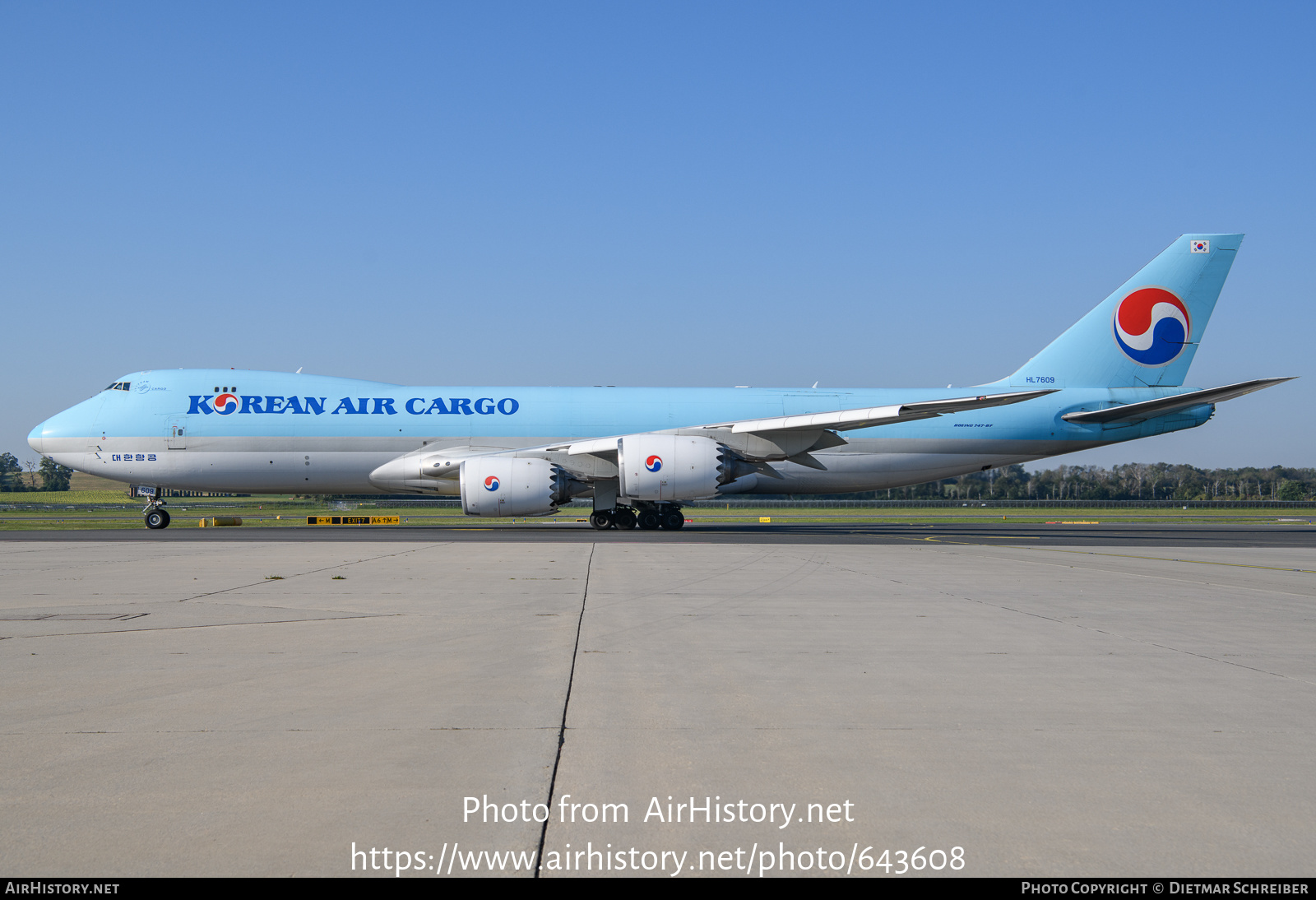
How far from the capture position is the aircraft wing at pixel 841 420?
23047mm

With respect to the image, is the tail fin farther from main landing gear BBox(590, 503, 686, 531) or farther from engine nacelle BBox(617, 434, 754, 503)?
main landing gear BBox(590, 503, 686, 531)

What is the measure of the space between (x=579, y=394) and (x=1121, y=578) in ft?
59.0

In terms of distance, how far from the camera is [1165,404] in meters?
26.3

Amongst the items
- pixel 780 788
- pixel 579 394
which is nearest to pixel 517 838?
pixel 780 788

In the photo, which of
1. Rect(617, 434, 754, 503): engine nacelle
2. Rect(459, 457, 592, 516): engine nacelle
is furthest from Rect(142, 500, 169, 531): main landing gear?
Rect(617, 434, 754, 503): engine nacelle

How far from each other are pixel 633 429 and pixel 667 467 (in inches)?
162

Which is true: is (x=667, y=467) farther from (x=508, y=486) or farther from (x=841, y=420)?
(x=841, y=420)

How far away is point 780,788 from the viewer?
12.5 feet

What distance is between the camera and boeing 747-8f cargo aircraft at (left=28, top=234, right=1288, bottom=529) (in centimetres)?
2428

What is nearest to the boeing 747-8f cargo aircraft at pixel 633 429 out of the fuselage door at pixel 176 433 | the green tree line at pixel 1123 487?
the fuselage door at pixel 176 433

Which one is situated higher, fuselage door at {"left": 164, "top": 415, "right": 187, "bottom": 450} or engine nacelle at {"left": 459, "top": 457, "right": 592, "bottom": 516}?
fuselage door at {"left": 164, "top": 415, "right": 187, "bottom": 450}

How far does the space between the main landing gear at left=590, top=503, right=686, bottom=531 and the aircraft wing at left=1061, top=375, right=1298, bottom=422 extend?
43.7 feet

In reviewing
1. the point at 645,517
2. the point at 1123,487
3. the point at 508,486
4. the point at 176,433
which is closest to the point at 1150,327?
the point at 645,517
